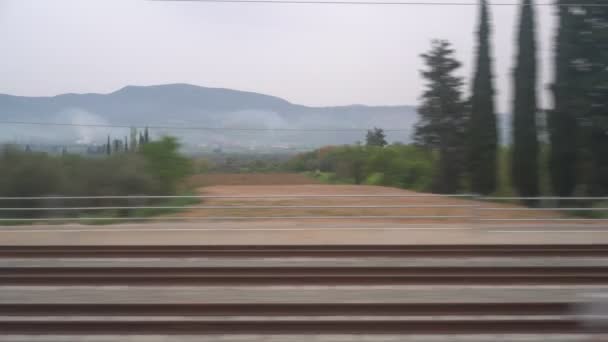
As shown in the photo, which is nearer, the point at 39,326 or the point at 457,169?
the point at 39,326

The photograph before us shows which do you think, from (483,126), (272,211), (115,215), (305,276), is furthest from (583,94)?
(115,215)

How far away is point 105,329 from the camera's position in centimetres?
631

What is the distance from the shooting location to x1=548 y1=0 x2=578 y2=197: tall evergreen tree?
17.7 m

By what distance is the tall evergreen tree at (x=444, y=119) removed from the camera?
73.8 feet

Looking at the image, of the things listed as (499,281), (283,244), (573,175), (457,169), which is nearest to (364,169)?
(457,169)

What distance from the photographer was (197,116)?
22.4 meters

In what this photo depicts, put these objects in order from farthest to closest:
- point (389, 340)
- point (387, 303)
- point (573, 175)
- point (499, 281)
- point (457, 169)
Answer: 1. point (457, 169)
2. point (573, 175)
3. point (499, 281)
4. point (387, 303)
5. point (389, 340)

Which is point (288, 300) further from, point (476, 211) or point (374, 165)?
point (374, 165)

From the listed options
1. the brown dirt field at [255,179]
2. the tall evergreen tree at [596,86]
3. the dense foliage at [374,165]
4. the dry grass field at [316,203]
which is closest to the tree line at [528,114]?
the tall evergreen tree at [596,86]

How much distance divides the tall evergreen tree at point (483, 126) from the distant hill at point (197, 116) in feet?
9.20

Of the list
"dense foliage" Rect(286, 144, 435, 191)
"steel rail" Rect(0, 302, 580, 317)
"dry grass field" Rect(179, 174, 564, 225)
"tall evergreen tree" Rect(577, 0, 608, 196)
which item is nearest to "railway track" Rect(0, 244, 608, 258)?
"dry grass field" Rect(179, 174, 564, 225)

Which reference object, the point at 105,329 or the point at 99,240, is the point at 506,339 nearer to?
the point at 105,329

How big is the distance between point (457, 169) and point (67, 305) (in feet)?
59.2

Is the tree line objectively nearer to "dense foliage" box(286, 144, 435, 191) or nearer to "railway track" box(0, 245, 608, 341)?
"dense foliage" box(286, 144, 435, 191)
